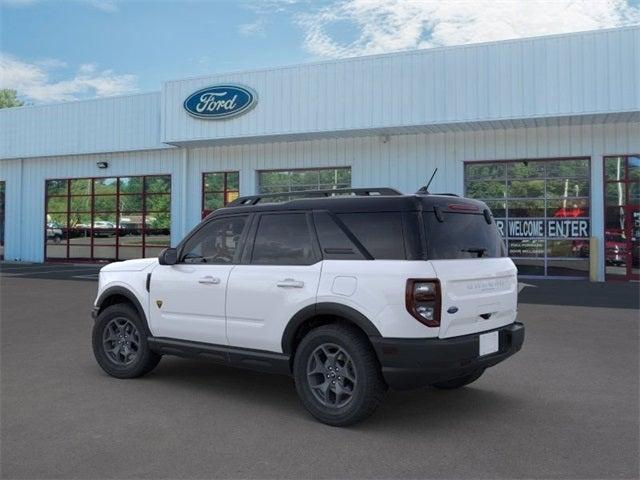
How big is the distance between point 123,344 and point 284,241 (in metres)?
2.27

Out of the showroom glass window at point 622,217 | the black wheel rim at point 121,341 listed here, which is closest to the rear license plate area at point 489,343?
the black wheel rim at point 121,341

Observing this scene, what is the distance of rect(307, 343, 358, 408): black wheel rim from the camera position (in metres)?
4.51

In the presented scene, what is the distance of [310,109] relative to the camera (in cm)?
1798

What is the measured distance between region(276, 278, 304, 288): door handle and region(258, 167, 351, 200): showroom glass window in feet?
46.6

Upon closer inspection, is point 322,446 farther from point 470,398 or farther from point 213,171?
point 213,171

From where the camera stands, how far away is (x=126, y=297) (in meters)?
6.11

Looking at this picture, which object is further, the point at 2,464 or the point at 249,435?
the point at 249,435

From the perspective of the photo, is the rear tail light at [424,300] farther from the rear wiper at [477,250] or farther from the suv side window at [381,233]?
the rear wiper at [477,250]

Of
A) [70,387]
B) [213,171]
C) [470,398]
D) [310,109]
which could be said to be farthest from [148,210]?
[470,398]

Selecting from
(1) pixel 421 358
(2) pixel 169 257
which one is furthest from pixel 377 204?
(2) pixel 169 257

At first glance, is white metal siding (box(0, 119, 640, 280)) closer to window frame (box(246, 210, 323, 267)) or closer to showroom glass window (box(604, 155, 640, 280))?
showroom glass window (box(604, 155, 640, 280))

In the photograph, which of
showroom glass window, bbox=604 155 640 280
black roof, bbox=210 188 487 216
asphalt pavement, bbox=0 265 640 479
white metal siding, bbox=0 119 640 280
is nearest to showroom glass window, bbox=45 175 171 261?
white metal siding, bbox=0 119 640 280

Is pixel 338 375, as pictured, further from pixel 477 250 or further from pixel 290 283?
pixel 477 250

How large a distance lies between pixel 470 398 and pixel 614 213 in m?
13.3
